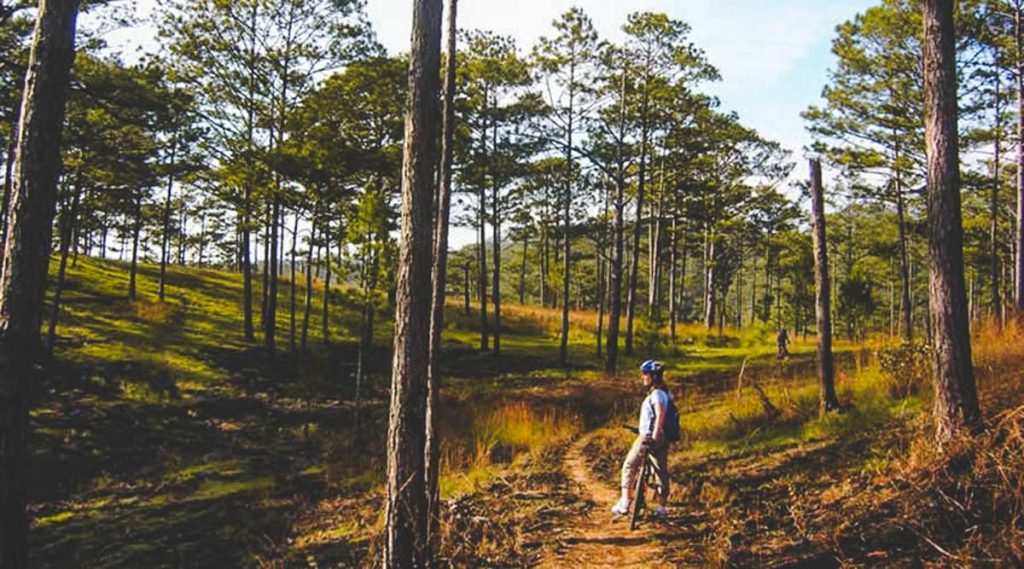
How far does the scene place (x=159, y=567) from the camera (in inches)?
309

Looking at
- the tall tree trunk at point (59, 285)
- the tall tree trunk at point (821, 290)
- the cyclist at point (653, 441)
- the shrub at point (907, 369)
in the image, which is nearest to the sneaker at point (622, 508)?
the cyclist at point (653, 441)

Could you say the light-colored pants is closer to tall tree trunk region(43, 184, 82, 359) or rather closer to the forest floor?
the forest floor

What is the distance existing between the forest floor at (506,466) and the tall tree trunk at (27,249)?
108 inches

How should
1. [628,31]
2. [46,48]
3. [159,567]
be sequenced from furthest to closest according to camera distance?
[628,31], [159,567], [46,48]

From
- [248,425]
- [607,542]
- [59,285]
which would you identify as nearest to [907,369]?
[607,542]

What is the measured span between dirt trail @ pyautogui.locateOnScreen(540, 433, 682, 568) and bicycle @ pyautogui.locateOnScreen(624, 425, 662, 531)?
0.51ft

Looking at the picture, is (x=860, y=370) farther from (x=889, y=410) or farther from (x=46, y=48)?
(x=46, y=48)

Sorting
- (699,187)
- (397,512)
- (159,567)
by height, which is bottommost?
(159,567)

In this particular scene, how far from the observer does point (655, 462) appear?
6.48m

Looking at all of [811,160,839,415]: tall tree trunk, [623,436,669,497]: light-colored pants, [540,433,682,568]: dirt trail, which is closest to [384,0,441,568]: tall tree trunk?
[540,433,682,568]: dirt trail

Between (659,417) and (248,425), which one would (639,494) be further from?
(248,425)

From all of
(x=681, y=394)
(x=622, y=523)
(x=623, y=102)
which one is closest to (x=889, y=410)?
(x=622, y=523)

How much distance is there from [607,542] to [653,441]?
1.16m

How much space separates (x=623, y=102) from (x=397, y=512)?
62.5ft
